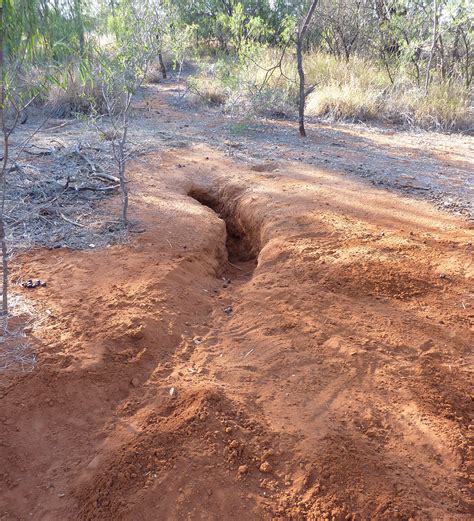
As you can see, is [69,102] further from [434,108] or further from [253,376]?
[253,376]

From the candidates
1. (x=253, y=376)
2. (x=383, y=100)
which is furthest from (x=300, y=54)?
(x=253, y=376)

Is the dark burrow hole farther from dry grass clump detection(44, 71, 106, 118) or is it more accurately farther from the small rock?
dry grass clump detection(44, 71, 106, 118)

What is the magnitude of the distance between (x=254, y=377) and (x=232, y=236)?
2321mm

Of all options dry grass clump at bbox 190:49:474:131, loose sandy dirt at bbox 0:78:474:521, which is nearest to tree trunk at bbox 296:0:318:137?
dry grass clump at bbox 190:49:474:131

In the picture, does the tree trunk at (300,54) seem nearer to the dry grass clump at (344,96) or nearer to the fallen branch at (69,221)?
the dry grass clump at (344,96)

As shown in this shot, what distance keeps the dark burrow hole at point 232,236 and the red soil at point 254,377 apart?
2.4 inches

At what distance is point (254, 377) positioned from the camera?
260cm

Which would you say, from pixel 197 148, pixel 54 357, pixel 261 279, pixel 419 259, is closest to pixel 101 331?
pixel 54 357

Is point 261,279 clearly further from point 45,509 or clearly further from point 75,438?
point 45,509

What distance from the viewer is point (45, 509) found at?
1.98 m

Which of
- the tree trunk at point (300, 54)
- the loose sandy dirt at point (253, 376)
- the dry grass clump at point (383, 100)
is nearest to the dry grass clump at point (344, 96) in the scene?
the dry grass clump at point (383, 100)

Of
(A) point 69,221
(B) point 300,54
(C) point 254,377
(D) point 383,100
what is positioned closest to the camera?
(C) point 254,377

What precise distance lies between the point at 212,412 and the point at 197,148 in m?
4.65

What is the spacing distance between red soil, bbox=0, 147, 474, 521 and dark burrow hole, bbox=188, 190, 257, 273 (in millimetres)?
60
